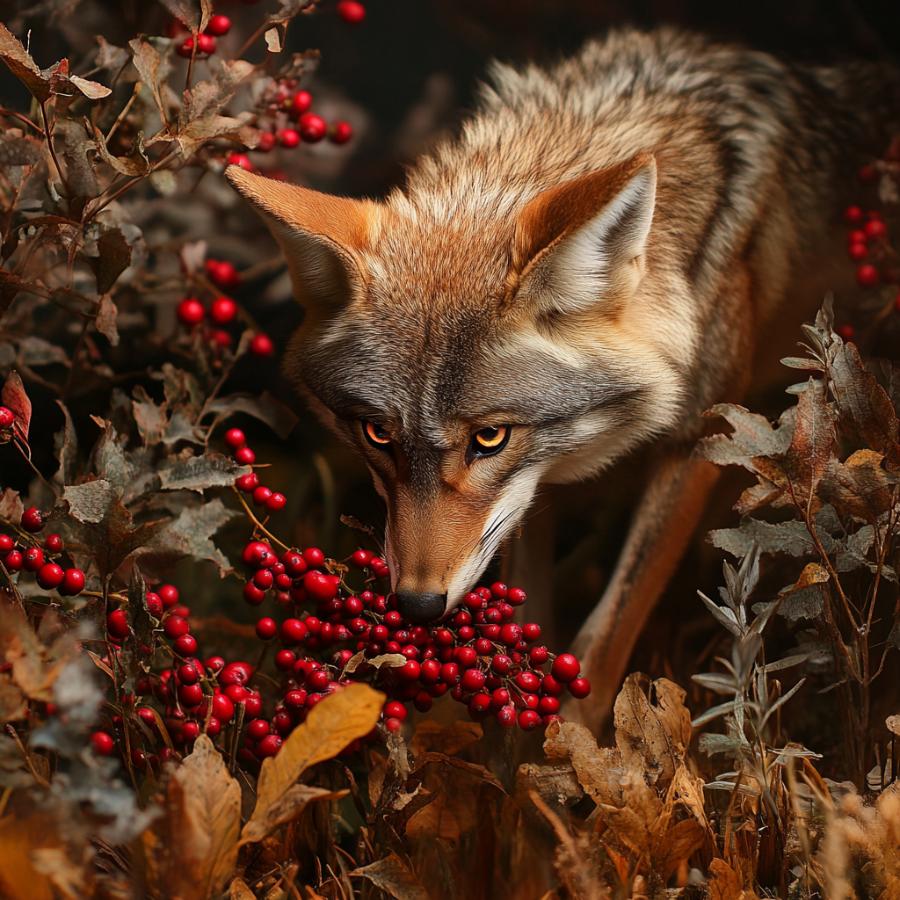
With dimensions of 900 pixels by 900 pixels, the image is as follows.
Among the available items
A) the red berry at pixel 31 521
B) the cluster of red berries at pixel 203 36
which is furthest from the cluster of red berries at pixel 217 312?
the red berry at pixel 31 521

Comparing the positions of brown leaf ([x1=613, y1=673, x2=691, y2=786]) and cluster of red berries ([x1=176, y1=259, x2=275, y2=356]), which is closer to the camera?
brown leaf ([x1=613, y1=673, x2=691, y2=786])

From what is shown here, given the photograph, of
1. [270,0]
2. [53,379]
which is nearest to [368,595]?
[53,379]

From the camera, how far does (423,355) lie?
152 cm

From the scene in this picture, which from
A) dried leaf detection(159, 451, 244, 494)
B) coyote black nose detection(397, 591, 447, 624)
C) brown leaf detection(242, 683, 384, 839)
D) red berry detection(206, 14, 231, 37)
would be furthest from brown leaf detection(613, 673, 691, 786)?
red berry detection(206, 14, 231, 37)

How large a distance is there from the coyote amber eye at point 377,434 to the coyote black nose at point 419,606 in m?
0.30

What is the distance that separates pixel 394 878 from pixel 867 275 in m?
1.43

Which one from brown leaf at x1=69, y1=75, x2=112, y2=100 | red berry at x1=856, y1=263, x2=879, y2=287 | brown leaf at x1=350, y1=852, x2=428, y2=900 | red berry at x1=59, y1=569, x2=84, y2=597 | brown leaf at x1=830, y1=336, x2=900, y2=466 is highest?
brown leaf at x1=69, y1=75, x2=112, y2=100

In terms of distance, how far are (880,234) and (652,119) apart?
19.7 inches

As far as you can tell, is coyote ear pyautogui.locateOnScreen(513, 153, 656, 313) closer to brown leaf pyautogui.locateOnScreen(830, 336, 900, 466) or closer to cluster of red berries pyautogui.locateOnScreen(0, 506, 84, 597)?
brown leaf pyautogui.locateOnScreen(830, 336, 900, 466)

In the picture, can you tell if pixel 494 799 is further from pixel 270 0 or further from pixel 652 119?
pixel 270 0

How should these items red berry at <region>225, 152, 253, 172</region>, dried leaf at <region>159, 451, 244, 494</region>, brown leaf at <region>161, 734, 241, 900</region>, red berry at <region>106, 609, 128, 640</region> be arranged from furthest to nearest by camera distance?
red berry at <region>225, 152, 253, 172</region>
dried leaf at <region>159, 451, 244, 494</region>
red berry at <region>106, 609, 128, 640</region>
brown leaf at <region>161, 734, 241, 900</region>

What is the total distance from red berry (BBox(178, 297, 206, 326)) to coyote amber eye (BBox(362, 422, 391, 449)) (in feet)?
1.72

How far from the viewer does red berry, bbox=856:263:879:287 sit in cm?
187

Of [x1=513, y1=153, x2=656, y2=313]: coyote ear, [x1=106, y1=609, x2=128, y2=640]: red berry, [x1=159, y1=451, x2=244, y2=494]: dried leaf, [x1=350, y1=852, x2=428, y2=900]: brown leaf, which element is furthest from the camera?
[x1=159, y1=451, x2=244, y2=494]: dried leaf
